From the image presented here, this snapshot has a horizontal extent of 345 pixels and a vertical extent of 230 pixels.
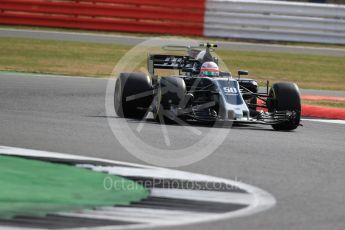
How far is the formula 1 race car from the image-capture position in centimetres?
1265

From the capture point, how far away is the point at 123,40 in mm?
27156

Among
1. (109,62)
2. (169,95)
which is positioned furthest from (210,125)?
(109,62)

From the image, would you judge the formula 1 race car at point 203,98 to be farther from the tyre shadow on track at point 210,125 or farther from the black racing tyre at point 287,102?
the tyre shadow on track at point 210,125

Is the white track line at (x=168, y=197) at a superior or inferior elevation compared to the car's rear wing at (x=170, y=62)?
inferior

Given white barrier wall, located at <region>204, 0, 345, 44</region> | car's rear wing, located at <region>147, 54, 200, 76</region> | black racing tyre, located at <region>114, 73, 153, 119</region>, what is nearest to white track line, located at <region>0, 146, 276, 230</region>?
black racing tyre, located at <region>114, 73, 153, 119</region>

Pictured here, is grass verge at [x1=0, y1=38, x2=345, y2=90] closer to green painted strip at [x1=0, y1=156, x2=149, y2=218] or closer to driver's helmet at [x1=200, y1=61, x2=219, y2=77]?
driver's helmet at [x1=200, y1=61, x2=219, y2=77]

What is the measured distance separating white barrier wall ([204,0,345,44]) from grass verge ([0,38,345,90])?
1568 mm

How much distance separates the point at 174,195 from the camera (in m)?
7.59

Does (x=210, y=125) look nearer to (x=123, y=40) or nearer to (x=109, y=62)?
(x=109, y=62)

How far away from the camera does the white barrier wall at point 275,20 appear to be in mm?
27406

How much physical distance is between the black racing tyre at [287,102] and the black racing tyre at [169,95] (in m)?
1.35

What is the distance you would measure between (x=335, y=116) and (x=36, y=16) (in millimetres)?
14527

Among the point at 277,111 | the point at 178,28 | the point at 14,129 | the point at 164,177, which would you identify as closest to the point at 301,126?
the point at 277,111

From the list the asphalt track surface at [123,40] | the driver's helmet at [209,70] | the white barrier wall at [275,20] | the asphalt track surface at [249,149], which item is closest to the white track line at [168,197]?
the asphalt track surface at [249,149]
